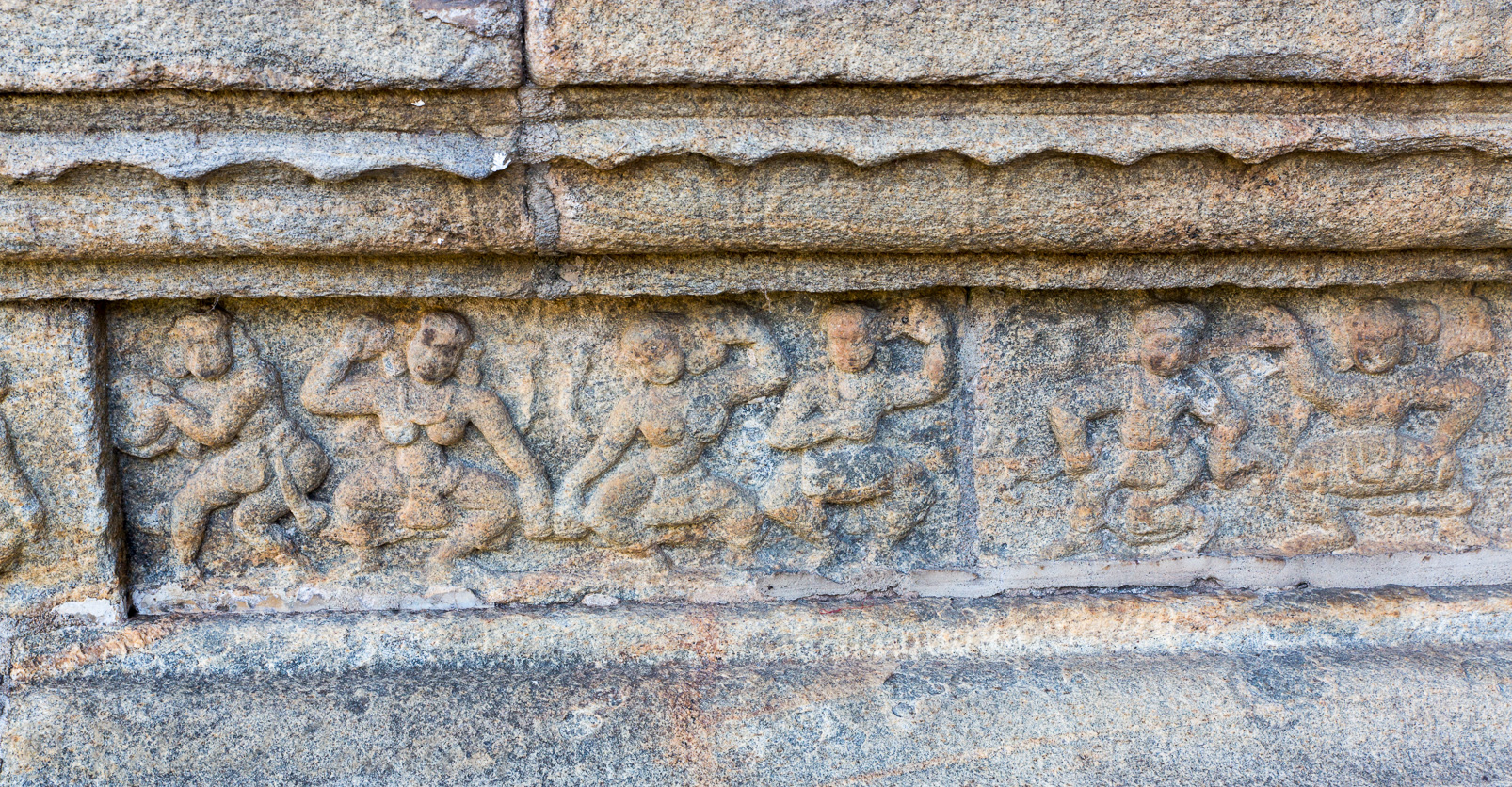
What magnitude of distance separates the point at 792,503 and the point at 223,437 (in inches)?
38.7

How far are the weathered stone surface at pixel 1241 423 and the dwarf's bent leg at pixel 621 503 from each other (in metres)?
0.62

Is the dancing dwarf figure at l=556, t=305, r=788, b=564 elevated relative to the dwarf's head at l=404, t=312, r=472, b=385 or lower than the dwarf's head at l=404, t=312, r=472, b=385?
lower

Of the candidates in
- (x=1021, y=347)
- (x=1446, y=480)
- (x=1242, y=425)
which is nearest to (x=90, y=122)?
(x=1021, y=347)

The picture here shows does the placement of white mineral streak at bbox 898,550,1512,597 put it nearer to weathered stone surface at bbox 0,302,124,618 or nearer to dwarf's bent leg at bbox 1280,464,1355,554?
dwarf's bent leg at bbox 1280,464,1355,554

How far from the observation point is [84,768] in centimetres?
154

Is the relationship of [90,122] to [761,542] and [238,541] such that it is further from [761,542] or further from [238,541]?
[761,542]

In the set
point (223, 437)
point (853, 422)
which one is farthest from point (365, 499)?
point (853, 422)

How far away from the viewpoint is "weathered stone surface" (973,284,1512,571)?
178 centimetres

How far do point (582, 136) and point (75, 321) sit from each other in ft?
2.91

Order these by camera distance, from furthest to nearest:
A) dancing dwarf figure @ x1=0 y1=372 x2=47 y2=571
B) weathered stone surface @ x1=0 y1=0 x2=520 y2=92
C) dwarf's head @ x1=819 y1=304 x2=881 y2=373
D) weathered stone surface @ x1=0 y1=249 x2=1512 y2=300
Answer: dwarf's head @ x1=819 y1=304 x2=881 y2=373, dancing dwarf figure @ x1=0 y1=372 x2=47 y2=571, weathered stone surface @ x1=0 y1=249 x2=1512 y2=300, weathered stone surface @ x1=0 y1=0 x2=520 y2=92

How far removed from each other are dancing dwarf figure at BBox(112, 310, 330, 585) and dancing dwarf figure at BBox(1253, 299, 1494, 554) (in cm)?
173

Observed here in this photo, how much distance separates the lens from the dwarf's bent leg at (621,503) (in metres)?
1.79

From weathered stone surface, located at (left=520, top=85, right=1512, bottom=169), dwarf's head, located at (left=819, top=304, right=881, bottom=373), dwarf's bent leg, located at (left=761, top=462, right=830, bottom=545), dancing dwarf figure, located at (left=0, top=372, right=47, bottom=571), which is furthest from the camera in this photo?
dwarf's bent leg, located at (left=761, top=462, right=830, bottom=545)

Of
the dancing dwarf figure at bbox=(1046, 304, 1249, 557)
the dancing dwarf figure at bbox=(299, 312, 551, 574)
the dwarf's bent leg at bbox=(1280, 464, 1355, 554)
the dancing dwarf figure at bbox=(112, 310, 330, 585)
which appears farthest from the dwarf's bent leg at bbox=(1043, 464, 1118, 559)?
the dancing dwarf figure at bbox=(112, 310, 330, 585)
